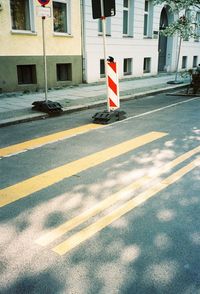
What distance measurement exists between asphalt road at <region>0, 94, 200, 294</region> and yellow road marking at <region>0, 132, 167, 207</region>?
0.05 feet

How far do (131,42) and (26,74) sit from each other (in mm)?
7611

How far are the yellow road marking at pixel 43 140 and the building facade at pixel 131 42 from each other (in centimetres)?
951

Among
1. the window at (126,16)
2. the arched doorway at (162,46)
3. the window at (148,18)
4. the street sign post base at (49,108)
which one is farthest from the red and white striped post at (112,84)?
the arched doorway at (162,46)

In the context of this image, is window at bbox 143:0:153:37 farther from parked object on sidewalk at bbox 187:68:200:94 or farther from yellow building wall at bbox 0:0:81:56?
parked object on sidewalk at bbox 187:68:200:94

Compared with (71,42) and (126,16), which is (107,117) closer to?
(71,42)

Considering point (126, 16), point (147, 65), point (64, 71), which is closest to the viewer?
point (64, 71)

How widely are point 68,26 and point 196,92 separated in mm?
6665

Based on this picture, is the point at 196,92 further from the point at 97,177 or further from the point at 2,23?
the point at 97,177

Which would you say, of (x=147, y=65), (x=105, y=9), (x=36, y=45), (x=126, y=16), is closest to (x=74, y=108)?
(x=105, y=9)

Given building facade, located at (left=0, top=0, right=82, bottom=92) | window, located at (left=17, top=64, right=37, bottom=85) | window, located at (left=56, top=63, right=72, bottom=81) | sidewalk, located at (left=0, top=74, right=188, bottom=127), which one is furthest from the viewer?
window, located at (left=56, top=63, right=72, bottom=81)

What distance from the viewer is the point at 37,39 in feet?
45.8

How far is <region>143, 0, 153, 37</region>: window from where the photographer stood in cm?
2038

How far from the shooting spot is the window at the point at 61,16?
49.1 feet

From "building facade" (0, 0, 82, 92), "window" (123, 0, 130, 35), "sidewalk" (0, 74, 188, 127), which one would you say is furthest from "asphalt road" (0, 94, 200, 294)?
"window" (123, 0, 130, 35)
